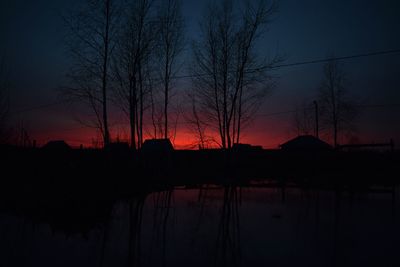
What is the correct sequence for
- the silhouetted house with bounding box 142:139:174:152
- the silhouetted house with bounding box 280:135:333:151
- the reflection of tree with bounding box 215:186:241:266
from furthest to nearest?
the silhouetted house with bounding box 280:135:333:151, the silhouetted house with bounding box 142:139:174:152, the reflection of tree with bounding box 215:186:241:266

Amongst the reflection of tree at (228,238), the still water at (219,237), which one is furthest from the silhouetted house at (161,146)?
the reflection of tree at (228,238)

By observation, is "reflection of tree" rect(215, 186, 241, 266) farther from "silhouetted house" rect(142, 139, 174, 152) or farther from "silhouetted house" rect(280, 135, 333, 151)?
"silhouetted house" rect(280, 135, 333, 151)

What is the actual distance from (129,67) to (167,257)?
18.4 m

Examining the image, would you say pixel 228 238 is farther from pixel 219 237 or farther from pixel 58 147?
pixel 58 147

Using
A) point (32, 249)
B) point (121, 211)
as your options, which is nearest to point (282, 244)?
point (32, 249)

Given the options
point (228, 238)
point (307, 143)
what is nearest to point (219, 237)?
point (228, 238)

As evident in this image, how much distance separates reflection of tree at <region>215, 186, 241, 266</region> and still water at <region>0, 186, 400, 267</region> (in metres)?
0.02

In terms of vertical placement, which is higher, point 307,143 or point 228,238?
point 307,143

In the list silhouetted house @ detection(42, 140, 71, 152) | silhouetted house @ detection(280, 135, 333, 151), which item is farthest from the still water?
silhouetted house @ detection(280, 135, 333, 151)

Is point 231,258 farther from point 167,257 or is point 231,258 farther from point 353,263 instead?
point 353,263

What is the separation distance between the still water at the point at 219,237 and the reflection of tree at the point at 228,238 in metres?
0.02

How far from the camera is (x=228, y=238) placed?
6.28m

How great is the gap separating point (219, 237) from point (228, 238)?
20 cm

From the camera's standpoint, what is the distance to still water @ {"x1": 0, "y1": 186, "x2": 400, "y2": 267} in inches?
198
